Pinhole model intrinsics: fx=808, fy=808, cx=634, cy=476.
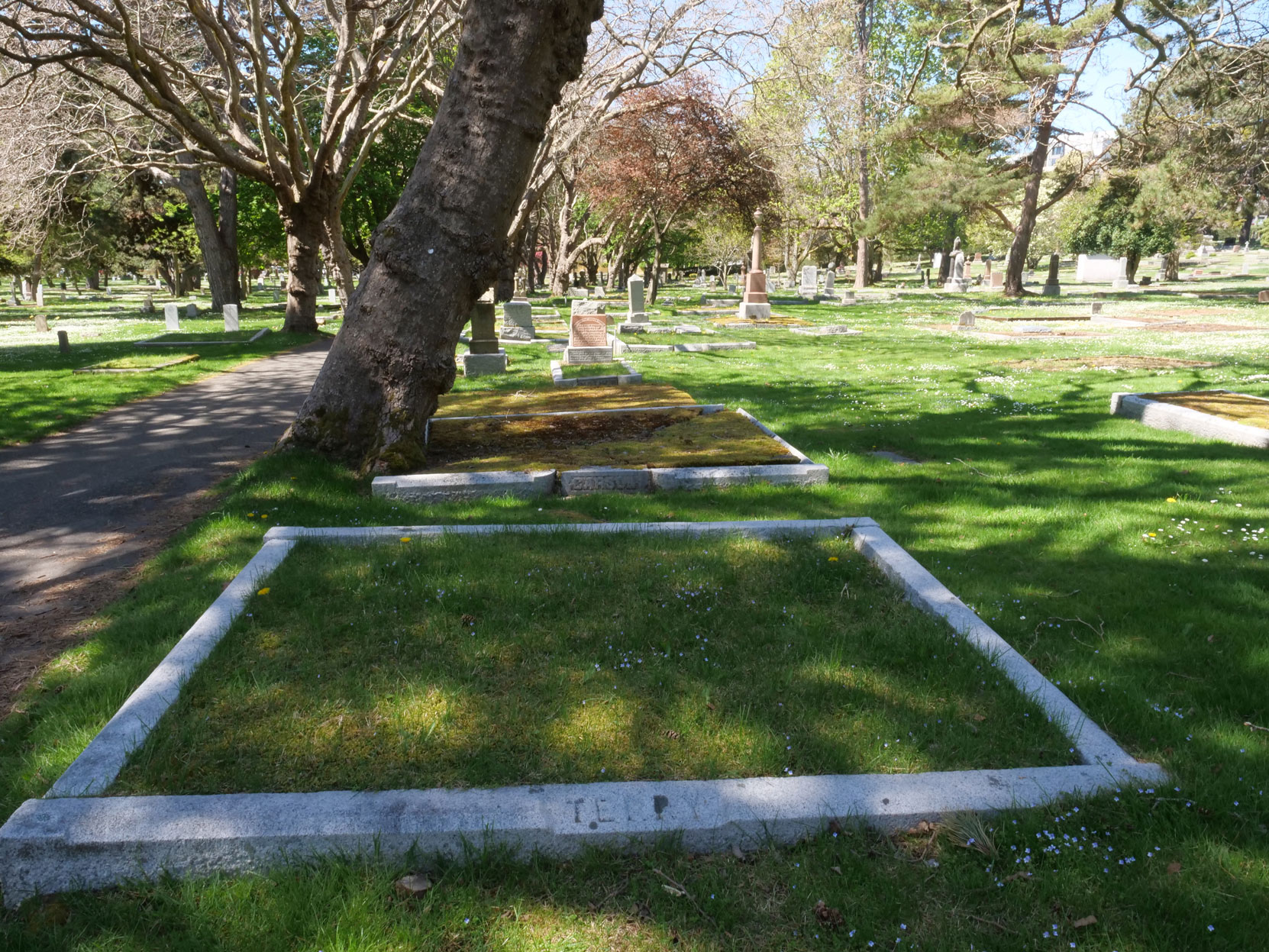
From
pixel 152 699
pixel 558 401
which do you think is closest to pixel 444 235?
pixel 558 401

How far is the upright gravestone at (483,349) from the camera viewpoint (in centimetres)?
1329

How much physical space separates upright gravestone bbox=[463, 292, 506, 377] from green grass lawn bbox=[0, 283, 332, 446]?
4524 mm

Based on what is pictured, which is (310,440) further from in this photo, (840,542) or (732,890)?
(732,890)

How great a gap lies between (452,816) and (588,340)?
41.5ft

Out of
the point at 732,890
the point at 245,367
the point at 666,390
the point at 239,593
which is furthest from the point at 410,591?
the point at 245,367

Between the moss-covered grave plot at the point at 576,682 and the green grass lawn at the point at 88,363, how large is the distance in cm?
700

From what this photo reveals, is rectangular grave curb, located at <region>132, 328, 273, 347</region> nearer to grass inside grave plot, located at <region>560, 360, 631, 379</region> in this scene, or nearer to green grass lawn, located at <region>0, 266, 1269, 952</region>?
grass inside grave plot, located at <region>560, 360, 631, 379</region>

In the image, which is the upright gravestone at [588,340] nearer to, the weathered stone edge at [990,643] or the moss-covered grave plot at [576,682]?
the weathered stone edge at [990,643]

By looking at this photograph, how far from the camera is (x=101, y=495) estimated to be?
6582mm

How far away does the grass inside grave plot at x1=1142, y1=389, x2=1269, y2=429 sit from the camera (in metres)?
7.57

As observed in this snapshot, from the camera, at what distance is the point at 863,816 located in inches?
92.1

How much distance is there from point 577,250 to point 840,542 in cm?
3540

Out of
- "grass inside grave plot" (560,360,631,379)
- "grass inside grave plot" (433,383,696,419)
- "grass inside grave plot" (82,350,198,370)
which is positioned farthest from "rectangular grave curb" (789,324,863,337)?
"grass inside grave plot" (82,350,198,370)

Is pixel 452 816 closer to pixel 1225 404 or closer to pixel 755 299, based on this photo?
pixel 1225 404
